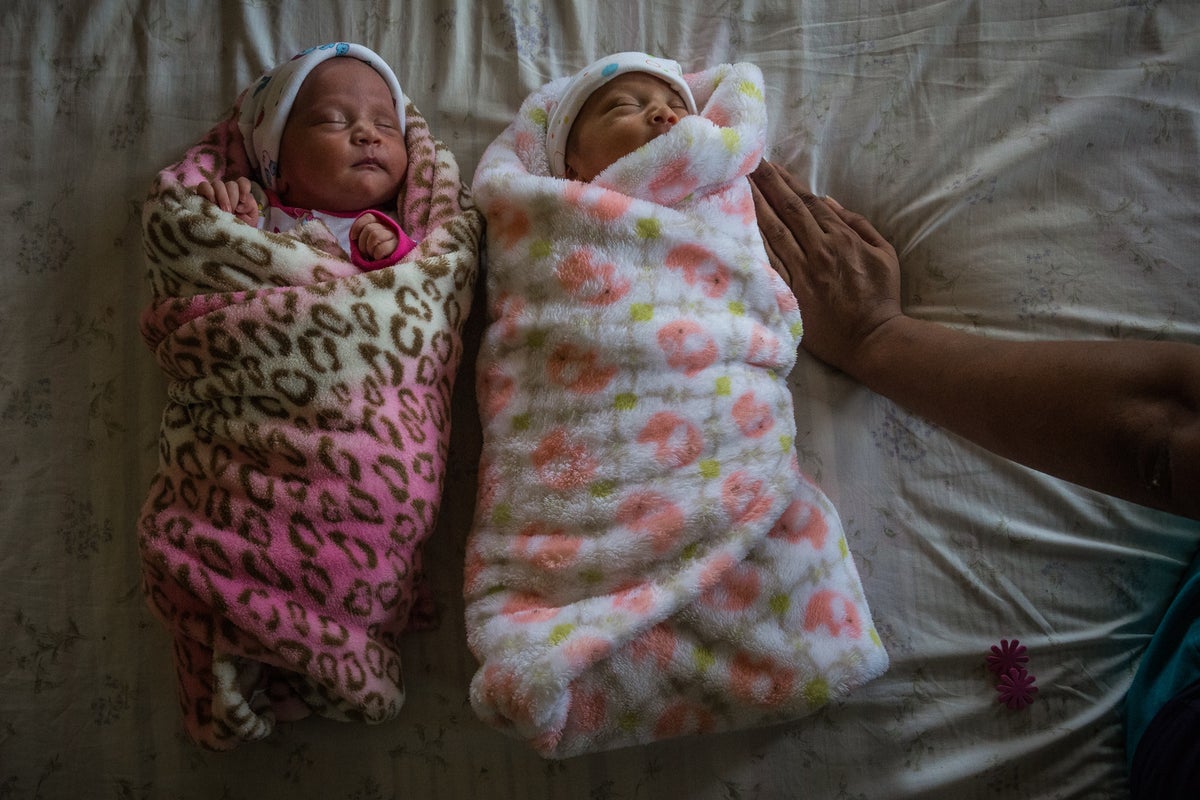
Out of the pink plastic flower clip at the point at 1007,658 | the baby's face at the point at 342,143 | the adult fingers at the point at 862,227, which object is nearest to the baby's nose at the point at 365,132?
the baby's face at the point at 342,143

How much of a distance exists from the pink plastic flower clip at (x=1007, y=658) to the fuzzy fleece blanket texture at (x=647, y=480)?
17 cm

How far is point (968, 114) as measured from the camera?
1.17 m

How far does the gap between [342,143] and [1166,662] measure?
1.24 metres

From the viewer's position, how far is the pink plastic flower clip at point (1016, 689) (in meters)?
1.00

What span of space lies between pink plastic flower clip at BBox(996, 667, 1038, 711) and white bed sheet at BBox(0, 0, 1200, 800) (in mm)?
15

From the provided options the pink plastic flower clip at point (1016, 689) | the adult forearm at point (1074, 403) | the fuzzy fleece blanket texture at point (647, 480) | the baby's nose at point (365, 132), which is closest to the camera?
the adult forearm at point (1074, 403)

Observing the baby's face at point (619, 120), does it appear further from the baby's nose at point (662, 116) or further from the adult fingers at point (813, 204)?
the adult fingers at point (813, 204)

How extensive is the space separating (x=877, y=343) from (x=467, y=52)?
744 mm

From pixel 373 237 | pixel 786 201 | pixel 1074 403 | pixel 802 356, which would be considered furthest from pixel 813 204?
pixel 373 237

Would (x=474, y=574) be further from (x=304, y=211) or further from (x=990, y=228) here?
(x=990, y=228)

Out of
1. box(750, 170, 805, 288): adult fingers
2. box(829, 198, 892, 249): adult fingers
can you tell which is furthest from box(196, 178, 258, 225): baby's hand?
box(829, 198, 892, 249): adult fingers

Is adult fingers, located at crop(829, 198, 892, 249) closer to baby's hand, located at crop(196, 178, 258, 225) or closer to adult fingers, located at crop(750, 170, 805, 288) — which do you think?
adult fingers, located at crop(750, 170, 805, 288)

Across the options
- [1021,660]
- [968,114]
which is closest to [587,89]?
[968,114]

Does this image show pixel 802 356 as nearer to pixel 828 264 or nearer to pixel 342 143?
pixel 828 264
